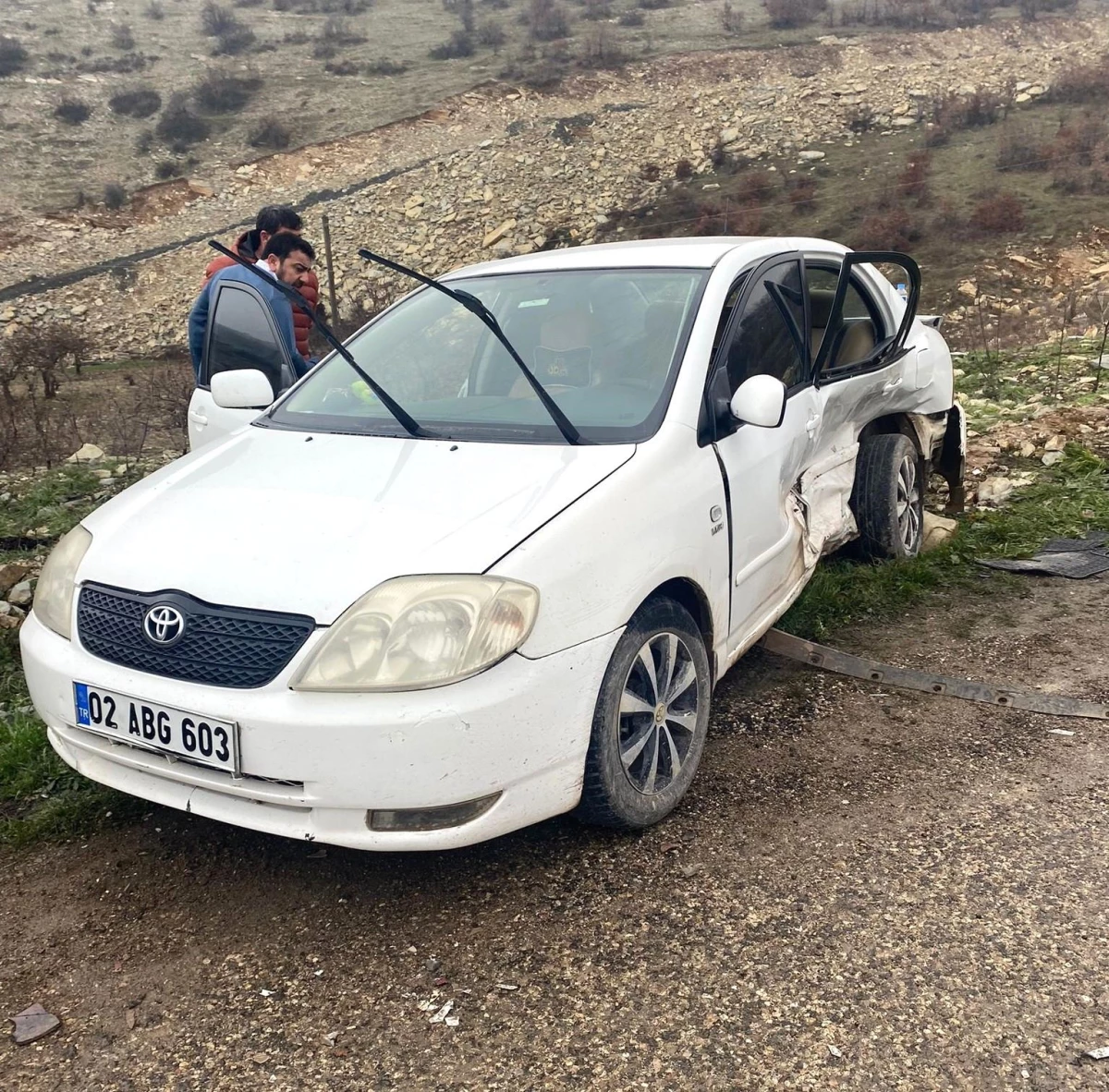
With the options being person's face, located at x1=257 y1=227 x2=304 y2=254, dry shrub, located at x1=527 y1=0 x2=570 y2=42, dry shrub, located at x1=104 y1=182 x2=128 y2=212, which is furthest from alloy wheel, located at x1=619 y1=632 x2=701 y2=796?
dry shrub, located at x1=527 y1=0 x2=570 y2=42

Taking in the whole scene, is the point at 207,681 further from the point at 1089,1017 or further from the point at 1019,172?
the point at 1019,172

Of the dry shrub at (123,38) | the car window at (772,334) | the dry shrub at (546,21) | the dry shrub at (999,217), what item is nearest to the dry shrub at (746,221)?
the dry shrub at (999,217)

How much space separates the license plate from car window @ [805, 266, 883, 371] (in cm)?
291

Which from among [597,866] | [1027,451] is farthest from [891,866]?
[1027,451]

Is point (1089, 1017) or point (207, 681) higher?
point (207, 681)

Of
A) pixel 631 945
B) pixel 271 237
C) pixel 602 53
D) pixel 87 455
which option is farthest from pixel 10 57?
pixel 631 945

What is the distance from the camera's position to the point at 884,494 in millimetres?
5074

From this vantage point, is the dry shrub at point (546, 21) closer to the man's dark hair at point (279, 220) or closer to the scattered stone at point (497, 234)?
the scattered stone at point (497, 234)

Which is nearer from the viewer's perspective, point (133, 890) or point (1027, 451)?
point (133, 890)

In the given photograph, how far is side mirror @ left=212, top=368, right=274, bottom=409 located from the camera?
3926 mm

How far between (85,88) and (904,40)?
2893cm

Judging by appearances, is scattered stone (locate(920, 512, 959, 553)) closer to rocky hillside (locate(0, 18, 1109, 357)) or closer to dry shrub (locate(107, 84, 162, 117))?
rocky hillside (locate(0, 18, 1109, 357))

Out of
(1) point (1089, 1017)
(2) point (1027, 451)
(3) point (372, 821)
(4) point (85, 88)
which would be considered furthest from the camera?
(4) point (85, 88)

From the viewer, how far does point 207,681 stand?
8.20 ft
